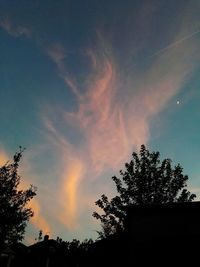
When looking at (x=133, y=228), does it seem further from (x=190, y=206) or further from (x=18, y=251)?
(x=18, y=251)

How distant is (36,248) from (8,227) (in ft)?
18.1

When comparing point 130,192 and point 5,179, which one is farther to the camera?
point 130,192

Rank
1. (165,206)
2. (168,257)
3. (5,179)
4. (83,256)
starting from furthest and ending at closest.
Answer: (5,179) → (83,256) → (165,206) → (168,257)

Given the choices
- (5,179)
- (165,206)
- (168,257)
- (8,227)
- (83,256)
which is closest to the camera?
(168,257)

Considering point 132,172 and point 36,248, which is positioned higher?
point 132,172

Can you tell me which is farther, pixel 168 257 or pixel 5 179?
pixel 5 179

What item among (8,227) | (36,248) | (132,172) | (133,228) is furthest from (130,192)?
(133,228)

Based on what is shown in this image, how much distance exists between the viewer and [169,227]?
68.2ft

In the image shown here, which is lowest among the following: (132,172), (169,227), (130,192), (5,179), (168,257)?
(168,257)

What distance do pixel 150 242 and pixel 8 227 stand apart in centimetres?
1932

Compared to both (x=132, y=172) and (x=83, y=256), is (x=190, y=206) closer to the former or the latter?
(x=83, y=256)

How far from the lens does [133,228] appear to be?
2170 cm

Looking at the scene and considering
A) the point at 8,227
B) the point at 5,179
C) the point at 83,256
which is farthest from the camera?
the point at 5,179

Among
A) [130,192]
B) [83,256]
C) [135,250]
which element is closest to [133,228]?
[135,250]
